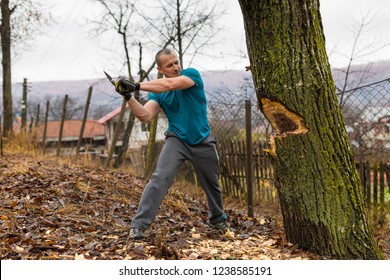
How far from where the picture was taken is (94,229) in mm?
4371

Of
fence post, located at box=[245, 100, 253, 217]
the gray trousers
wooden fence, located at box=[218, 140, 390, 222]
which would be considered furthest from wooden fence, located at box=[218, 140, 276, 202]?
the gray trousers

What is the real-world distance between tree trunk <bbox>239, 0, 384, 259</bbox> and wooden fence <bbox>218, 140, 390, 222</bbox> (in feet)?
7.26

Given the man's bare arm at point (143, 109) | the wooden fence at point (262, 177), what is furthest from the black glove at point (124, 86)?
the wooden fence at point (262, 177)

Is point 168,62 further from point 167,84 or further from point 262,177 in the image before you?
point 262,177

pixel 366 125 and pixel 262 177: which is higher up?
pixel 366 125

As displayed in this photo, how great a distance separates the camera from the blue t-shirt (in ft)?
14.4

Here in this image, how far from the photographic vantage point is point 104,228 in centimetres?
443

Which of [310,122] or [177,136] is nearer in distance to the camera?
[310,122]

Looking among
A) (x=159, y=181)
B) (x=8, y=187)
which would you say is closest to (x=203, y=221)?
(x=159, y=181)

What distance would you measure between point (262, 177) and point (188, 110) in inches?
129

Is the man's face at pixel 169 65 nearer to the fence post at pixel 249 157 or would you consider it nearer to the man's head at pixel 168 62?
the man's head at pixel 168 62

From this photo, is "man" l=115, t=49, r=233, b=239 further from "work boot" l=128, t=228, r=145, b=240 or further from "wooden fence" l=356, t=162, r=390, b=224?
"wooden fence" l=356, t=162, r=390, b=224

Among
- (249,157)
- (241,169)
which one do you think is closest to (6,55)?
(241,169)

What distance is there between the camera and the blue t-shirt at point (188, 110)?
4.38m
